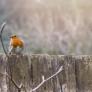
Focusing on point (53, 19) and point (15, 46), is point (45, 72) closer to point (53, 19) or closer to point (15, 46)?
point (15, 46)

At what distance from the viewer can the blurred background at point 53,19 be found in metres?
2.72

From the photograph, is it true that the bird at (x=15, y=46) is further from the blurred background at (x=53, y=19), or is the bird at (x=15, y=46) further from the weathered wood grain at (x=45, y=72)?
the blurred background at (x=53, y=19)

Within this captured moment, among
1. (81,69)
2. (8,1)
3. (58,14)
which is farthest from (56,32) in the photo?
(81,69)

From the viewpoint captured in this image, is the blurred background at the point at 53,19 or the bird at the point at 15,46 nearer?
the bird at the point at 15,46

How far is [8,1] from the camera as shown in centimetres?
Result: 286

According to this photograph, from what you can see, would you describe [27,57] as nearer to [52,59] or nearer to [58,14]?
[52,59]

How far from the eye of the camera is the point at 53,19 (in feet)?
9.43

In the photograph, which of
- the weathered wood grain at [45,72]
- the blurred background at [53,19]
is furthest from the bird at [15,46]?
the blurred background at [53,19]

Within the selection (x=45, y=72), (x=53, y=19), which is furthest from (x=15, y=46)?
(x=53, y=19)

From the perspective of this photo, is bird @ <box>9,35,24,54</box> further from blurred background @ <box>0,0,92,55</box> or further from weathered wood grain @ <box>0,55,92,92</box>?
blurred background @ <box>0,0,92,55</box>

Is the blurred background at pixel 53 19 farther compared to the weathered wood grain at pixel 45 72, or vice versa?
the blurred background at pixel 53 19

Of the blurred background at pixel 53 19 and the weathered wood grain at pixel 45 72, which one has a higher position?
the blurred background at pixel 53 19

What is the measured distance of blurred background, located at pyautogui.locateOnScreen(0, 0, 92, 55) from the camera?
272cm

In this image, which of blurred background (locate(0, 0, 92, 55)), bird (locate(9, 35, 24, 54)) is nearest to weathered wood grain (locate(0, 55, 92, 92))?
bird (locate(9, 35, 24, 54))
